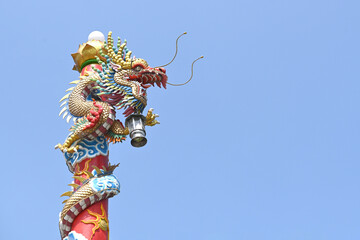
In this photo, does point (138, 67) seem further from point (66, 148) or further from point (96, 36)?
point (66, 148)

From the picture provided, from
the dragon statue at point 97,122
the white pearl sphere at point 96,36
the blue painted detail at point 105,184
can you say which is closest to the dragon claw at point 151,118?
the dragon statue at point 97,122

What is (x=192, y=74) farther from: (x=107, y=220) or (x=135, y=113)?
(x=107, y=220)

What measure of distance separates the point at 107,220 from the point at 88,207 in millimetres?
353

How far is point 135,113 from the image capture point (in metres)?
10.5

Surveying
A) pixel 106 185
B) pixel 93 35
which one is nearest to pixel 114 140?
pixel 106 185

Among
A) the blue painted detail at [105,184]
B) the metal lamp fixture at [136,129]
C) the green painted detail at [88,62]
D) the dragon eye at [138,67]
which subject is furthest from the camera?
the green painted detail at [88,62]

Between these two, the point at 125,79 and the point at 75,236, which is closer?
the point at 75,236

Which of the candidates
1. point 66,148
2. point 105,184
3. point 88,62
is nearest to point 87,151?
point 66,148

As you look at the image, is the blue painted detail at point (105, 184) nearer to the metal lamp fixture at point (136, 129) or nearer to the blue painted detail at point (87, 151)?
the blue painted detail at point (87, 151)

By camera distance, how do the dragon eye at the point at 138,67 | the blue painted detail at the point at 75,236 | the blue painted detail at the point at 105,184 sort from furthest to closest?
A: the dragon eye at the point at 138,67, the blue painted detail at the point at 105,184, the blue painted detail at the point at 75,236

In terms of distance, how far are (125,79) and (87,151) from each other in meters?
1.42

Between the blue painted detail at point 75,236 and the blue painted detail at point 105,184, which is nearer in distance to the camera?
the blue painted detail at point 75,236

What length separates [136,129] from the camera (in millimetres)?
10062

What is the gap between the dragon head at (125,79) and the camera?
34.6ft
